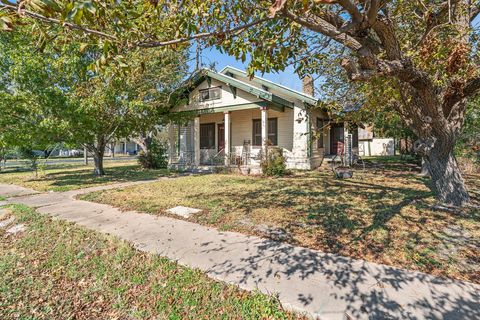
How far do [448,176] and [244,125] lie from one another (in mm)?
11619

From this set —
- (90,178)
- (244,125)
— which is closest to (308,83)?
(244,125)

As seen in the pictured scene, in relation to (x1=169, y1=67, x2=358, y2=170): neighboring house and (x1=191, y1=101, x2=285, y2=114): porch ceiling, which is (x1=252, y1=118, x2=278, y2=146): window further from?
(x1=191, y1=101, x2=285, y2=114): porch ceiling

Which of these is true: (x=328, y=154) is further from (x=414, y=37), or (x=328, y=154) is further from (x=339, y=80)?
(x=414, y=37)

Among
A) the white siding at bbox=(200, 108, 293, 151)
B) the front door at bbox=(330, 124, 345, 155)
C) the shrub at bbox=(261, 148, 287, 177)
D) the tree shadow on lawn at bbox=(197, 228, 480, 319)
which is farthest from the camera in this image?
the front door at bbox=(330, 124, 345, 155)

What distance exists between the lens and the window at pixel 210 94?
1543 cm

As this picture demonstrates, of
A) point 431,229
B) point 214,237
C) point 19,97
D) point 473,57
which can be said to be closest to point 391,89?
point 473,57

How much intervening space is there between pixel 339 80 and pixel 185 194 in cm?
743

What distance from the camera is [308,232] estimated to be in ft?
16.3

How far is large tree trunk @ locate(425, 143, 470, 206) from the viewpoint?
21.7ft

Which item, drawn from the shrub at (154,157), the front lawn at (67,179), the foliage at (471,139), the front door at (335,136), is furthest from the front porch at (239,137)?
the foliage at (471,139)

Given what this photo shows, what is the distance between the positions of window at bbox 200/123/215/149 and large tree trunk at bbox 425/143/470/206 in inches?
524

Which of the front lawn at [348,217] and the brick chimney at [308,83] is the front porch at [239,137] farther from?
the front lawn at [348,217]

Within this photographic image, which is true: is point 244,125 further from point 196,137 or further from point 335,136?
point 335,136

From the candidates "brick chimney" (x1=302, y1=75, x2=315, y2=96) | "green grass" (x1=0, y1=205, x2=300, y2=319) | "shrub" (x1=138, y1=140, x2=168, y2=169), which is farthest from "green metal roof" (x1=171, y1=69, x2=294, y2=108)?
"green grass" (x1=0, y1=205, x2=300, y2=319)
